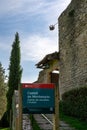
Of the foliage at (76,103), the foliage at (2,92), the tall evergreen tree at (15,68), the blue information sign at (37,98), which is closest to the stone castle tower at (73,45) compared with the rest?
the foliage at (76,103)

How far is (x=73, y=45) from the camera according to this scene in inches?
703

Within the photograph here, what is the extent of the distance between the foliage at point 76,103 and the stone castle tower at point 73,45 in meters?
0.92

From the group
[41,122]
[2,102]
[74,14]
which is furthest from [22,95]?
[2,102]

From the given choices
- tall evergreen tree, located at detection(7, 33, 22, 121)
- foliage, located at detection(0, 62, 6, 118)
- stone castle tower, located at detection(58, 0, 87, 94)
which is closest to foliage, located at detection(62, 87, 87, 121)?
stone castle tower, located at detection(58, 0, 87, 94)

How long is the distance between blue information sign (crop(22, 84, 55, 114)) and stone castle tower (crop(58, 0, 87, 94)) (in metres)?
7.32

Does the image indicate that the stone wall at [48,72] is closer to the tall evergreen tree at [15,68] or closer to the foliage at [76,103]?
the tall evergreen tree at [15,68]

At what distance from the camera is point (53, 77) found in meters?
25.3

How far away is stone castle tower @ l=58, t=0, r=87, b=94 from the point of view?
53.3ft

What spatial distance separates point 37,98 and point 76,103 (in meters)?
6.23

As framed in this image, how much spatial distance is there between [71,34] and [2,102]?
13205 millimetres

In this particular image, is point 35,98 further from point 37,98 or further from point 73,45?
point 73,45

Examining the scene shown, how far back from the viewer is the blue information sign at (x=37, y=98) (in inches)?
332

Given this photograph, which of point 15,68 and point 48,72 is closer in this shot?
point 15,68

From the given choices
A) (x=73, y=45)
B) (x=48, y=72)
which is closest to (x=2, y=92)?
(x=48, y=72)
